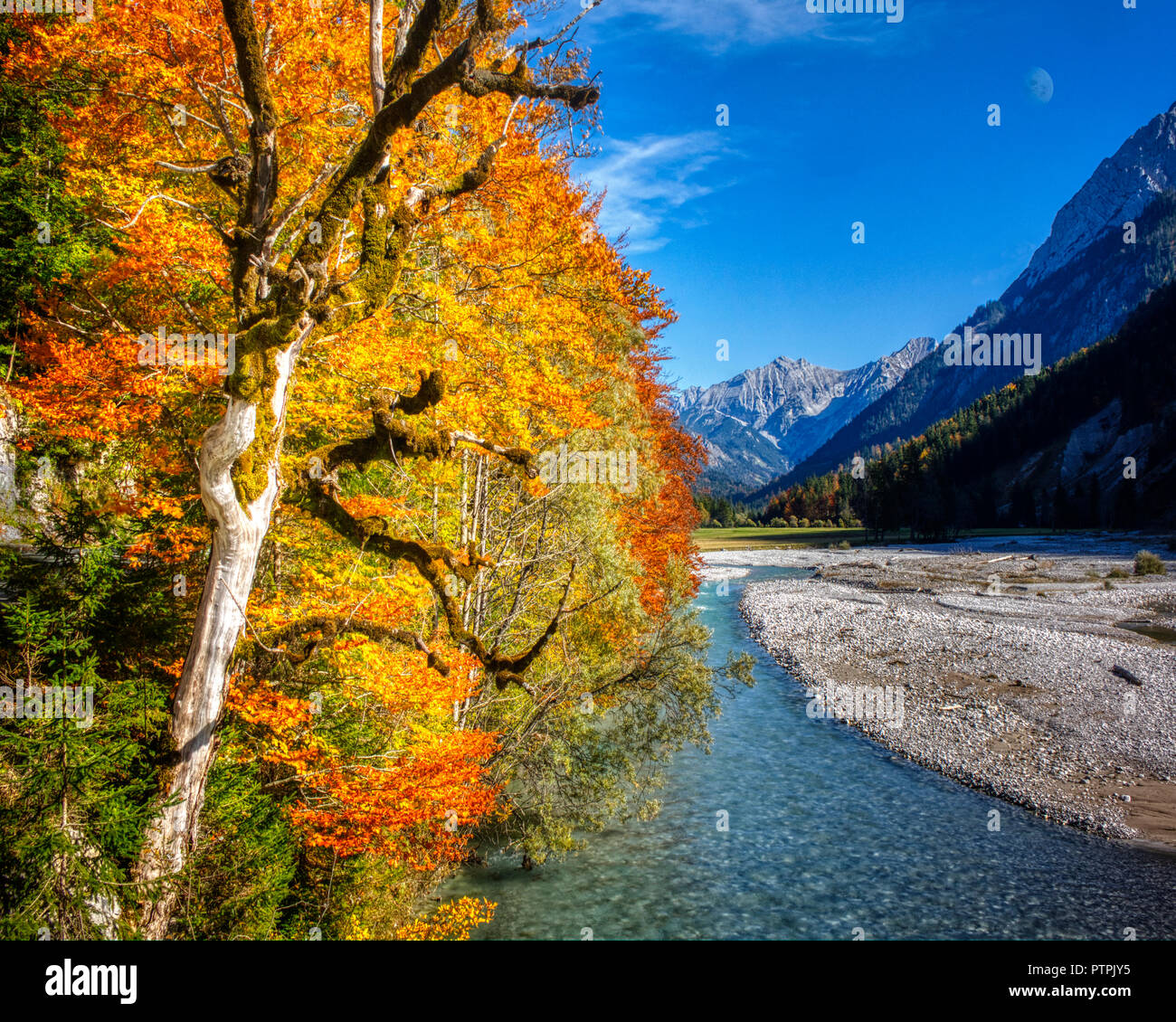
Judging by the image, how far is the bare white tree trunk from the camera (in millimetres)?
7242

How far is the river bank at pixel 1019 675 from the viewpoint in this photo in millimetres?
17406

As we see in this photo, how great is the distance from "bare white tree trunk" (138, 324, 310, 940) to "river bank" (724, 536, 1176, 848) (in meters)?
18.7

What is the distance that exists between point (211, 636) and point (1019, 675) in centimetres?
2944

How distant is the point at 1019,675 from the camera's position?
26.3m

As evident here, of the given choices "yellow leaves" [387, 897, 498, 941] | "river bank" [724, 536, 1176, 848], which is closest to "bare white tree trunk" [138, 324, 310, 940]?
"yellow leaves" [387, 897, 498, 941]

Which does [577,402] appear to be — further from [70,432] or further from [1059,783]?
[1059,783]

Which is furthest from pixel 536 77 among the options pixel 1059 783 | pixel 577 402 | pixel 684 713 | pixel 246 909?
pixel 1059 783

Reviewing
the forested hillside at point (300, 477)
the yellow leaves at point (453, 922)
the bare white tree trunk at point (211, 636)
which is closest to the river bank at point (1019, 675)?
the forested hillside at point (300, 477)

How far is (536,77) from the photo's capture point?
27.2 feet

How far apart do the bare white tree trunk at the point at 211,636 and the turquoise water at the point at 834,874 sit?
7405 mm

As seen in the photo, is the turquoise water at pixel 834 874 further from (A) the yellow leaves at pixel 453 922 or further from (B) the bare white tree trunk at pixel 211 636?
(B) the bare white tree trunk at pixel 211 636

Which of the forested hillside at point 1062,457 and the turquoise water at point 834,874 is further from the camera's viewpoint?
the forested hillside at point 1062,457
